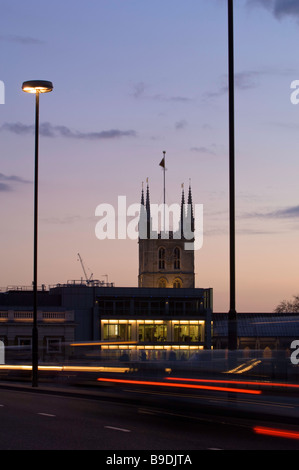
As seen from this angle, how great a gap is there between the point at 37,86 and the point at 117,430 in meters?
19.4

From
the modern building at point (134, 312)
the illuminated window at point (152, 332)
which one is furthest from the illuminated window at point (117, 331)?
the illuminated window at point (152, 332)

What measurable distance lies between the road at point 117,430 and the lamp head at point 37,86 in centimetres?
1450

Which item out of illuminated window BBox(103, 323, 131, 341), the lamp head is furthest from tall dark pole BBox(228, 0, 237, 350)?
illuminated window BBox(103, 323, 131, 341)

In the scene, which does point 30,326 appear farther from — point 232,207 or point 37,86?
point 232,207

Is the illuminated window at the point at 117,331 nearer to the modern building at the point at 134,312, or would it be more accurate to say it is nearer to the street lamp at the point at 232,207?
the modern building at the point at 134,312

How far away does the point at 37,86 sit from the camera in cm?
3231

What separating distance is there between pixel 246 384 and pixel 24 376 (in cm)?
2040

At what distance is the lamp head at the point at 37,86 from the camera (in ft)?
106

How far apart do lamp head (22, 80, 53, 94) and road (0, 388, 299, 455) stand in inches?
571

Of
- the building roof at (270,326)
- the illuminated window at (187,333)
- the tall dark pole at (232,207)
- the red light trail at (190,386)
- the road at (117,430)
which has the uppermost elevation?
the tall dark pole at (232,207)

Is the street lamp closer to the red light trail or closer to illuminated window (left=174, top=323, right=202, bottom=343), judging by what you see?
the red light trail

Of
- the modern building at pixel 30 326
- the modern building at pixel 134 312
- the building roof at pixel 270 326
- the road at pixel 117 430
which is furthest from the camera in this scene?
the modern building at pixel 134 312
